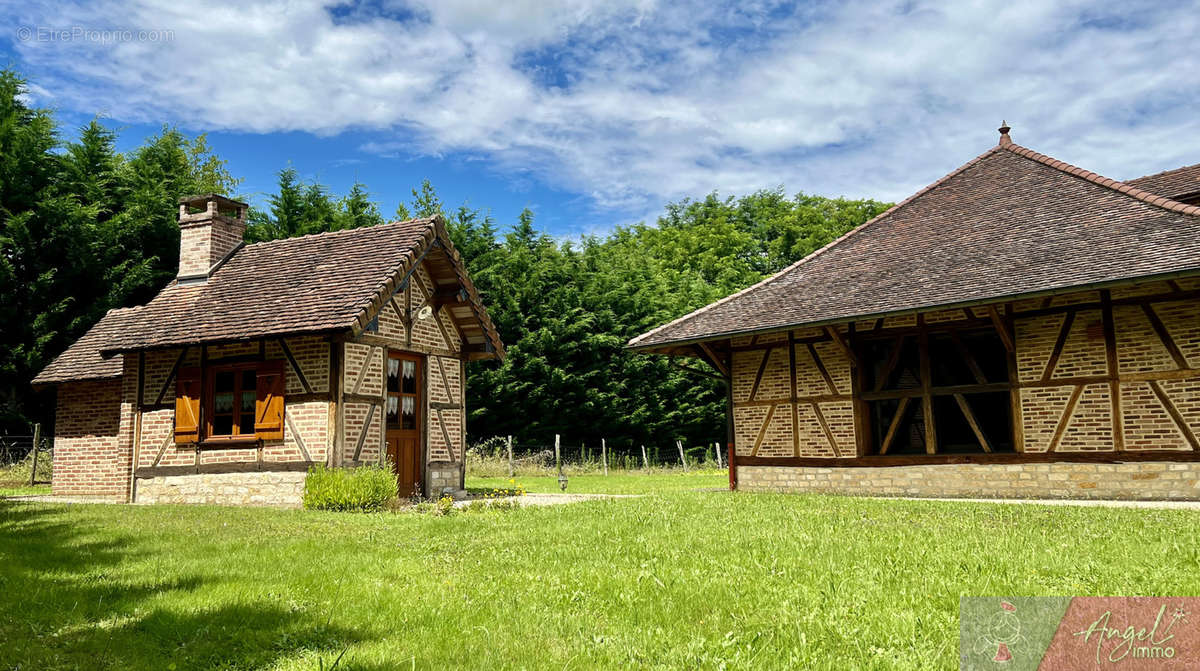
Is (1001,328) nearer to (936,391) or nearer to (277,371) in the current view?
(936,391)

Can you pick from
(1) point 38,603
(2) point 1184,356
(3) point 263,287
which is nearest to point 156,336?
(3) point 263,287

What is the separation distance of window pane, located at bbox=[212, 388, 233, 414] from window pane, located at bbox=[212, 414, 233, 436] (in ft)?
0.34

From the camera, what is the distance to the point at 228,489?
1405 cm

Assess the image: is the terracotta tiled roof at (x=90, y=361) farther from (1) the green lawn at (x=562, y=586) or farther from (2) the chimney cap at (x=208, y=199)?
(1) the green lawn at (x=562, y=586)

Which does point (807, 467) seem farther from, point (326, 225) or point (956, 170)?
point (326, 225)

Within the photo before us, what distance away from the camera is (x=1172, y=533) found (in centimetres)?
768

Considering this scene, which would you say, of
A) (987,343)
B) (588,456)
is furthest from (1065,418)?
(588,456)

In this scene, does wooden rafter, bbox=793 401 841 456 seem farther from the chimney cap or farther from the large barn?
the chimney cap

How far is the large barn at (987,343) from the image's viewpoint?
11.8m

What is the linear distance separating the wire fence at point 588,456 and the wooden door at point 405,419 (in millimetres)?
8550

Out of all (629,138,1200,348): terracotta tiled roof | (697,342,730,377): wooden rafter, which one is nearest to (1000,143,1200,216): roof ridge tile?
(629,138,1200,348): terracotta tiled roof

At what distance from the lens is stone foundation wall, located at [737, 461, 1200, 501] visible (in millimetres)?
11648

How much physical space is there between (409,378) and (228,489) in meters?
3.70

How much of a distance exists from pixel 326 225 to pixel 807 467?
68.8 ft
